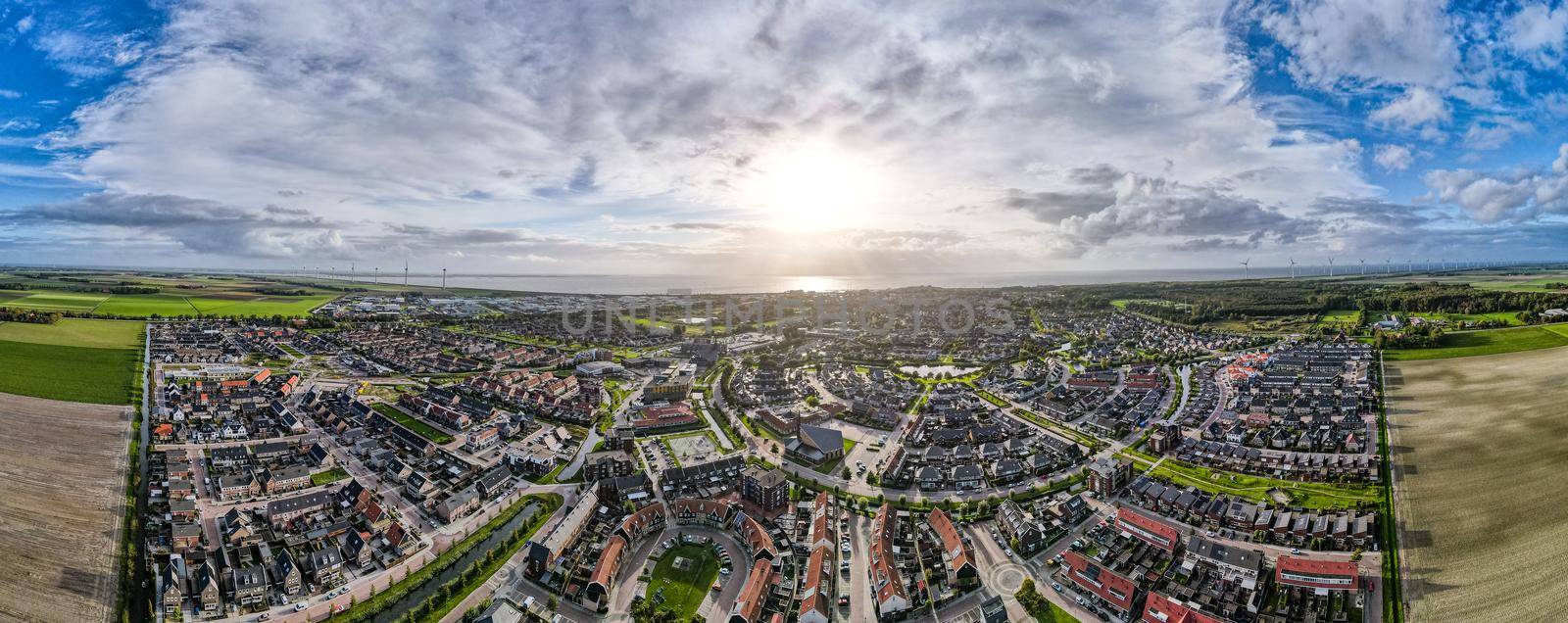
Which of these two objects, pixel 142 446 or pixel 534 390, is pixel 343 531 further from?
pixel 534 390

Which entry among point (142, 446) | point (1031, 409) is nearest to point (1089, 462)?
point (1031, 409)

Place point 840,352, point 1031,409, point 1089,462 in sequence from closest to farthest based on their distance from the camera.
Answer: point 1089,462, point 1031,409, point 840,352

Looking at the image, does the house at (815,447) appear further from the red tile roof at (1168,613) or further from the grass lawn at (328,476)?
the grass lawn at (328,476)

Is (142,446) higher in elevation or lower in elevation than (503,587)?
higher

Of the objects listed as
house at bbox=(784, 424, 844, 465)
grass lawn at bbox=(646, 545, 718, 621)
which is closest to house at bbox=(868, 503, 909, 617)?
grass lawn at bbox=(646, 545, 718, 621)

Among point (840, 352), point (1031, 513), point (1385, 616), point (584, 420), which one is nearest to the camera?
point (1385, 616)

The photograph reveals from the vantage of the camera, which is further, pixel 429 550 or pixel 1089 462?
pixel 1089 462

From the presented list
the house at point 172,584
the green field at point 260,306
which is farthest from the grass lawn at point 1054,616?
the green field at point 260,306
